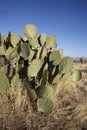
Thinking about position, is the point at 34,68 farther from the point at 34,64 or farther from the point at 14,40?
the point at 14,40

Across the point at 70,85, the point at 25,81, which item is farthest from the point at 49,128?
the point at 70,85

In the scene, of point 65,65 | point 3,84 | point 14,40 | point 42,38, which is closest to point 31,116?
point 3,84

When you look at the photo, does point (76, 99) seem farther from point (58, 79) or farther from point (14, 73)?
point (14, 73)

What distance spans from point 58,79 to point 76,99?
0.65 metres

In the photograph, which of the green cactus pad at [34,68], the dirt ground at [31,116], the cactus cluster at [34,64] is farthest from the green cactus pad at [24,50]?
the dirt ground at [31,116]

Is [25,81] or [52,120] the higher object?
[25,81]

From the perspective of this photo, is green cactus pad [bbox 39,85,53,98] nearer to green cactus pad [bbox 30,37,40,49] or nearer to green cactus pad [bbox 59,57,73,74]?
green cactus pad [bbox 59,57,73,74]

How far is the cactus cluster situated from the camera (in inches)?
182

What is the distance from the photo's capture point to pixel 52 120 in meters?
4.13

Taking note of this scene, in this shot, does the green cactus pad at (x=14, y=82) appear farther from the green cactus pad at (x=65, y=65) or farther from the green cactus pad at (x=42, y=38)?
the green cactus pad at (x=42, y=38)

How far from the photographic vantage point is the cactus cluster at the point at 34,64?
15.1ft

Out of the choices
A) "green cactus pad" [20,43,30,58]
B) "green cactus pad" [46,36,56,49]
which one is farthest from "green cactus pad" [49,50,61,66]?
"green cactus pad" [46,36,56,49]

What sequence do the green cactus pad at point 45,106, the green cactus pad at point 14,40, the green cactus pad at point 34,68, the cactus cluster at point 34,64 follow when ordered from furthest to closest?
the green cactus pad at point 14,40, the green cactus pad at point 34,68, the cactus cluster at point 34,64, the green cactus pad at point 45,106

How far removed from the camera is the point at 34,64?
16.6 ft
